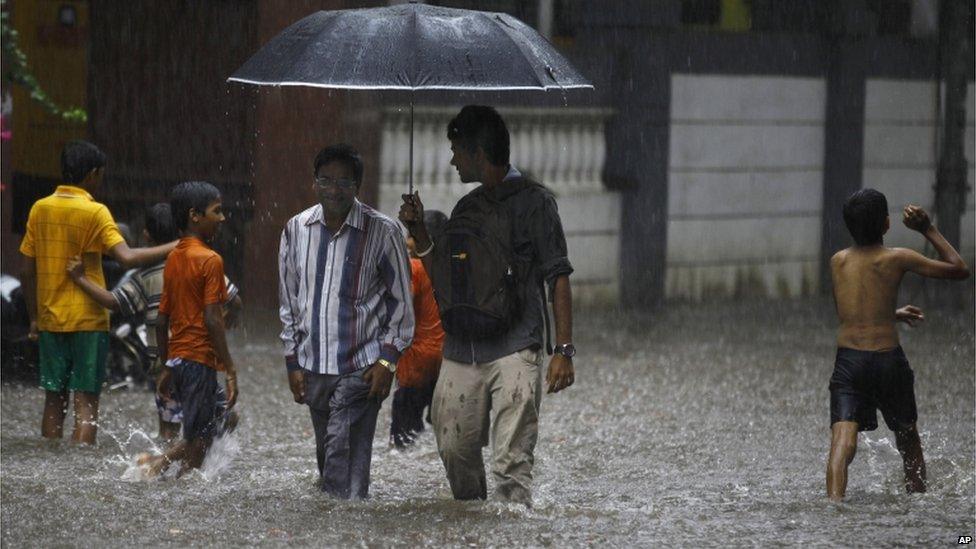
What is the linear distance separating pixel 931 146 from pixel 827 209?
73.9 inches

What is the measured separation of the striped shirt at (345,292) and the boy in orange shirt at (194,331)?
2.12 feet

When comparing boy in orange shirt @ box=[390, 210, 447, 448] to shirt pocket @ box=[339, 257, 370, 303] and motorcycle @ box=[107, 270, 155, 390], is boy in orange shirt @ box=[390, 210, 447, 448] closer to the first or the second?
shirt pocket @ box=[339, 257, 370, 303]

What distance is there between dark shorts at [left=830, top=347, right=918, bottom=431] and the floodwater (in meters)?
0.37

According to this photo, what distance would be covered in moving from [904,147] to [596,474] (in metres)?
10.9

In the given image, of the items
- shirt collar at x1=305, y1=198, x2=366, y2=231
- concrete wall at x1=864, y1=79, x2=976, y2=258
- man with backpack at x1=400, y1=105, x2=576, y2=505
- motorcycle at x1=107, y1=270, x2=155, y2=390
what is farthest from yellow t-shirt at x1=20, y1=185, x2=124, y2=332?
concrete wall at x1=864, y1=79, x2=976, y2=258

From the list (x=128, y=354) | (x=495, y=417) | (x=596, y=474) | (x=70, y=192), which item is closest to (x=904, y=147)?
(x=128, y=354)

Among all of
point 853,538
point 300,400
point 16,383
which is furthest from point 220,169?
point 853,538

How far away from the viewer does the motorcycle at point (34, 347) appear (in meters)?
10.6

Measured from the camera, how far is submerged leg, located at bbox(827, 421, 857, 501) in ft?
23.4

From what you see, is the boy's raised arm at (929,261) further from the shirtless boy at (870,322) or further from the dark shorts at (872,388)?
the dark shorts at (872,388)

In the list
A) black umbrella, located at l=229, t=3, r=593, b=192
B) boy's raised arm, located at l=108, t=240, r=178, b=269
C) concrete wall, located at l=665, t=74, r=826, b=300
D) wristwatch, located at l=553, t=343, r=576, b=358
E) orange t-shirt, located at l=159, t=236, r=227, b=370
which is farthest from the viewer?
concrete wall, located at l=665, t=74, r=826, b=300

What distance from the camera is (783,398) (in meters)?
10.9

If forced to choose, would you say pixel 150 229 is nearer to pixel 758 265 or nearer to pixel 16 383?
pixel 16 383

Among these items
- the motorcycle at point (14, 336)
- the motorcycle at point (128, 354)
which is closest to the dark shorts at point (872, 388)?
the motorcycle at point (128, 354)
